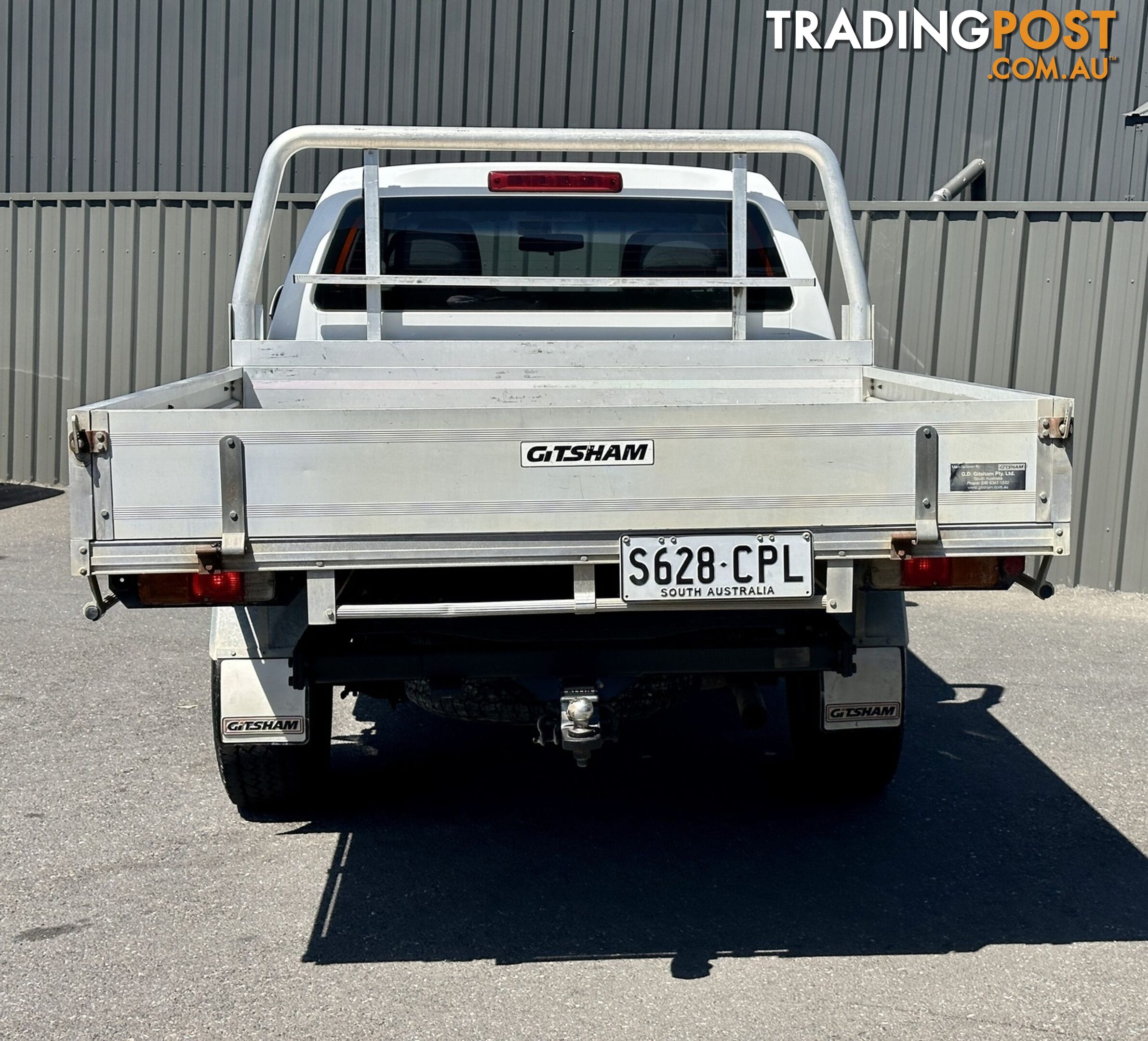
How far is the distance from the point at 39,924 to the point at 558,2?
8.73m

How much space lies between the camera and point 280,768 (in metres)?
4.61

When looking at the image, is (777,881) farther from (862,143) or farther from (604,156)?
(604,156)

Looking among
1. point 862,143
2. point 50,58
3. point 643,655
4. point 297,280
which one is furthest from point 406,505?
point 50,58

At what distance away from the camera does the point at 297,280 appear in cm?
479

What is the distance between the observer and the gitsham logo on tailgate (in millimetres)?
3395

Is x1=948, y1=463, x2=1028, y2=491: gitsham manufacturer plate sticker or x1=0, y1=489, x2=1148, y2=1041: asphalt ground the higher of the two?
x1=948, y1=463, x2=1028, y2=491: gitsham manufacturer plate sticker

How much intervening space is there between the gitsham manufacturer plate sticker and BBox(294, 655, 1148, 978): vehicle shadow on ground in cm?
133

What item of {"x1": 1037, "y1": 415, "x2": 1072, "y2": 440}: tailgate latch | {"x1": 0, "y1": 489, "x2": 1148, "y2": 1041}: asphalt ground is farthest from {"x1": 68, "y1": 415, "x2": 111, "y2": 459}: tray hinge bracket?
{"x1": 1037, "y1": 415, "x2": 1072, "y2": 440}: tailgate latch

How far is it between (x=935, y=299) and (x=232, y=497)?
24.4 ft

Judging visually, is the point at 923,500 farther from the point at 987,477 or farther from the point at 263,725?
the point at 263,725

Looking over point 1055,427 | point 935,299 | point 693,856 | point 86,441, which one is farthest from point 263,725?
point 935,299

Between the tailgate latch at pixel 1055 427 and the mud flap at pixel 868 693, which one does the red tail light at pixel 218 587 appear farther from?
the tailgate latch at pixel 1055 427

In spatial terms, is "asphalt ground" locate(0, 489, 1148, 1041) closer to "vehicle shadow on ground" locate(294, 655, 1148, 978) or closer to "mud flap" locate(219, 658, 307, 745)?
"vehicle shadow on ground" locate(294, 655, 1148, 978)

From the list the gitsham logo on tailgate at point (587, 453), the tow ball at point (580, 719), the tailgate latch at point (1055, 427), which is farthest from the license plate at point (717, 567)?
the tailgate latch at point (1055, 427)
